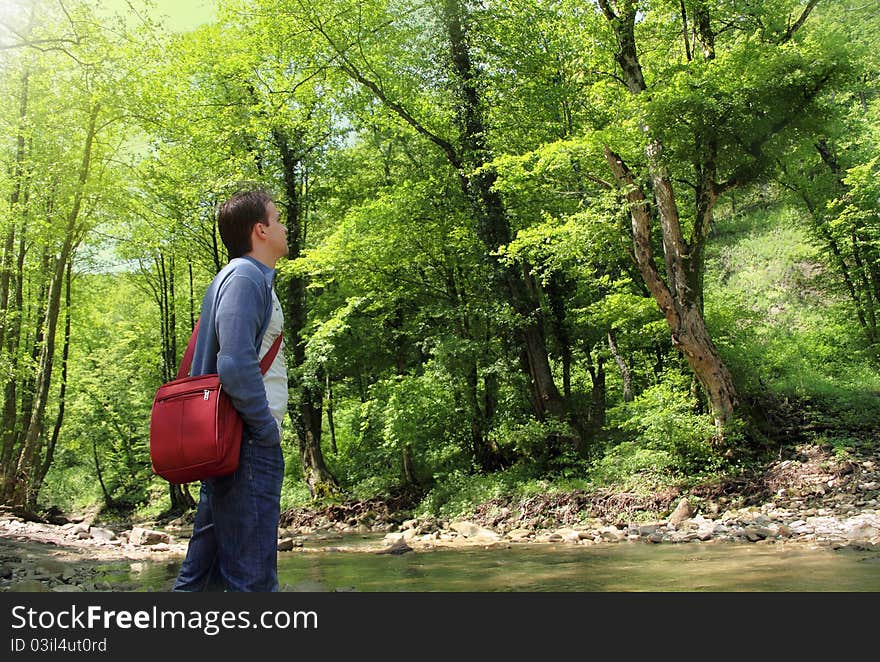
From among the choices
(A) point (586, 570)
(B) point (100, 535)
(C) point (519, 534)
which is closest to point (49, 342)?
(B) point (100, 535)

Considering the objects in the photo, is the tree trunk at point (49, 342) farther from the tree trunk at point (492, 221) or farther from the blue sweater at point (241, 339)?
the blue sweater at point (241, 339)

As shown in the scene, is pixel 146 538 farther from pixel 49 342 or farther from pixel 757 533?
pixel 757 533

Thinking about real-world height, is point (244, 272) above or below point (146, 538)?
above

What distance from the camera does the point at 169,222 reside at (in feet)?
62.6

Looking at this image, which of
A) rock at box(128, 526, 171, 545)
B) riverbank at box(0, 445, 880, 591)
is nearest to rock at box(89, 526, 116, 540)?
riverbank at box(0, 445, 880, 591)

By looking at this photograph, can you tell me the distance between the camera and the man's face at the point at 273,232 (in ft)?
9.16

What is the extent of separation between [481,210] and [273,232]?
12.3 meters

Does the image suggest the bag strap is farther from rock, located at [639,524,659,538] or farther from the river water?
rock, located at [639,524,659,538]

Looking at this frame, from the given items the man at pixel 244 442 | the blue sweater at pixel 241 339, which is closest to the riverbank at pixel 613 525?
the man at pixel 244 442

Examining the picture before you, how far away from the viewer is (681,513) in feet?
31.3

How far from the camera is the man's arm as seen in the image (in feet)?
7.72

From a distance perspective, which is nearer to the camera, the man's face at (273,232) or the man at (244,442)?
the man at (244,442)

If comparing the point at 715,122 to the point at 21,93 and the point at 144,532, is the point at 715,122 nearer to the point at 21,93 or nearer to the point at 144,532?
the point at 144,532

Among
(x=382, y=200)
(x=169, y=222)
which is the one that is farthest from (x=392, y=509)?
(x=169, y=222)
